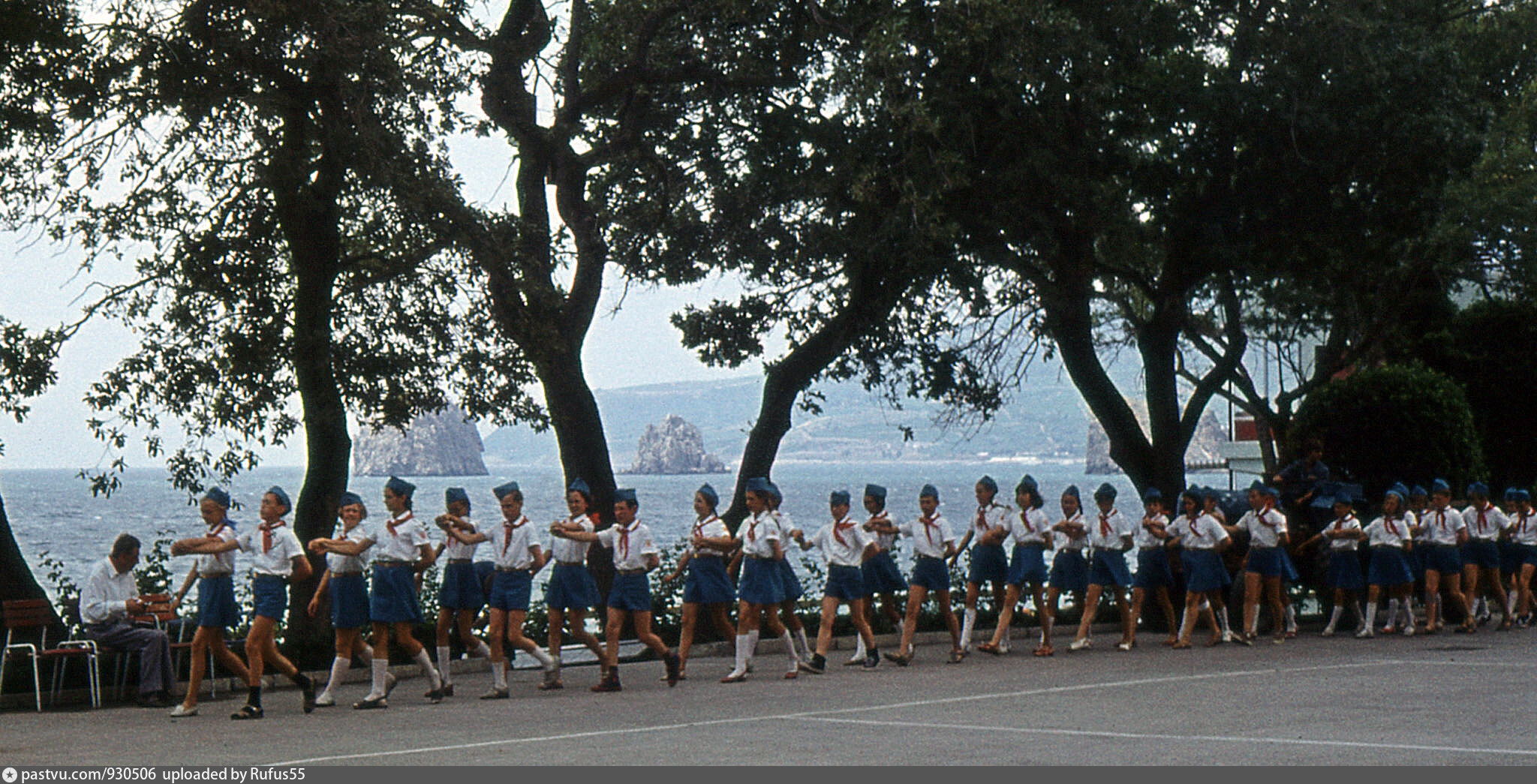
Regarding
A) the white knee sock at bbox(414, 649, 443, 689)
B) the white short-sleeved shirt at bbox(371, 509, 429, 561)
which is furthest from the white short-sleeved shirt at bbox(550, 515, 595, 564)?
the white knee sock at bbox(414, 649, 443, 689)

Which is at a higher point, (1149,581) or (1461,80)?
(1461,80)

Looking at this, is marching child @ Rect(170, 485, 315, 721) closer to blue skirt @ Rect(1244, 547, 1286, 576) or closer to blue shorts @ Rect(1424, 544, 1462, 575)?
blue skirt @ Rect(1244, 547, 1286, 576)

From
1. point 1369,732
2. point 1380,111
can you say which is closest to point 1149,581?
point 1380,111

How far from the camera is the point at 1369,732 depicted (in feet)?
35.7

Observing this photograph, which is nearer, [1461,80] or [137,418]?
[137,418]

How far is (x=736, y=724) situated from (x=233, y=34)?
28.7 feet

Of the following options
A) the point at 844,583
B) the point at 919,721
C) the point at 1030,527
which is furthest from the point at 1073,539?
the point at 919,721

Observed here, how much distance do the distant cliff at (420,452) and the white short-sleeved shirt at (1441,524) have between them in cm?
14272

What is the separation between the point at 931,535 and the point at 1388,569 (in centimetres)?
696

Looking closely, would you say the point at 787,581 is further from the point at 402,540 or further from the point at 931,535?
the point at 402,540

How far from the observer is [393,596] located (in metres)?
14.5

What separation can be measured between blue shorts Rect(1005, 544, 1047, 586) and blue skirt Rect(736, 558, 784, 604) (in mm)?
3574
